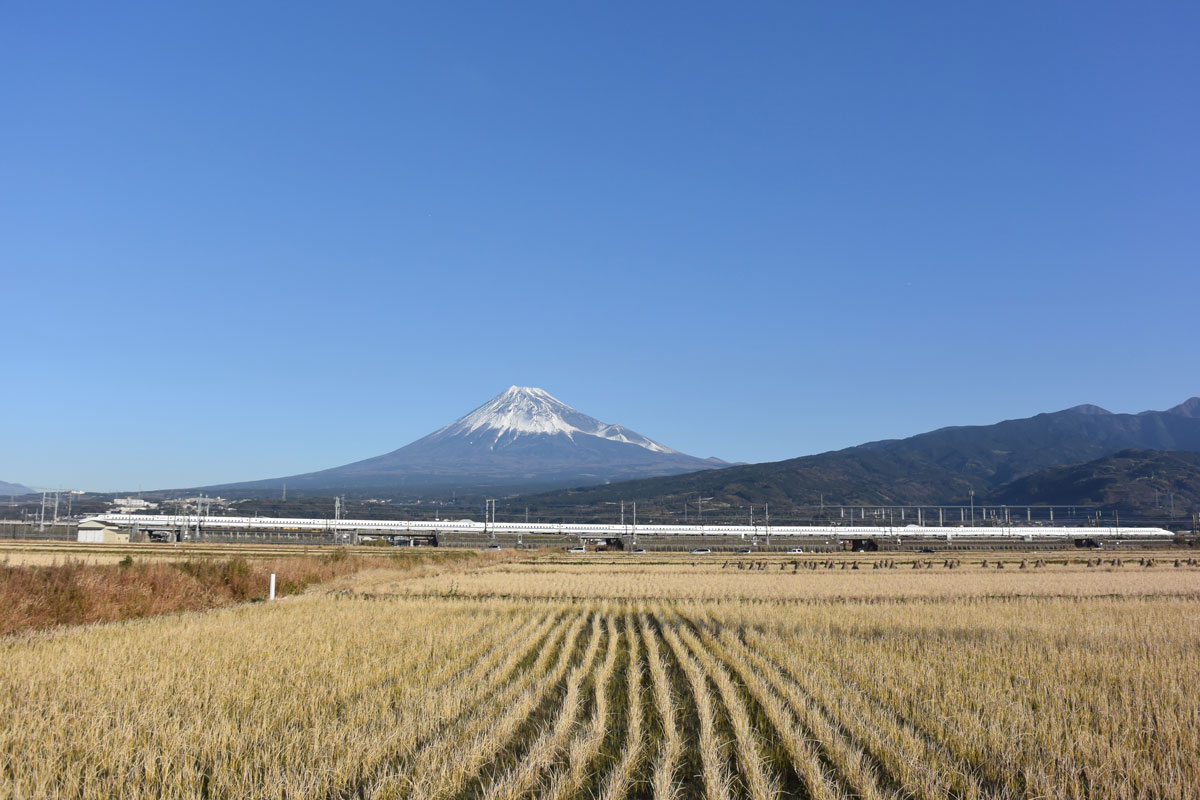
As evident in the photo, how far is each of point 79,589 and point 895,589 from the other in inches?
1066

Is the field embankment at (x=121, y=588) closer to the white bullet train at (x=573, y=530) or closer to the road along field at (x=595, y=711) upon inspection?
the road along field at (x=595, y=711)

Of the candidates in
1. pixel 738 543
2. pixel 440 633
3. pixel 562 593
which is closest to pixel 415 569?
pixel 562 593

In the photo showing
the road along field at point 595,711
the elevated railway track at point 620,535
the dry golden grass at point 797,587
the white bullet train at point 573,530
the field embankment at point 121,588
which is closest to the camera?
the road along field at point 595,711

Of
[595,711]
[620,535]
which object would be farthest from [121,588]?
[620,535]

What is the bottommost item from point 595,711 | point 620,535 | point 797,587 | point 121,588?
point 620,535

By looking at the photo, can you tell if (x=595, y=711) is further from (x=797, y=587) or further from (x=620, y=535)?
(x=620, y=535)

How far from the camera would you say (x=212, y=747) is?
307 inches

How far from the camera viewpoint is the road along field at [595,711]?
7.12 meters

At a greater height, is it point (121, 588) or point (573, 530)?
point (121, 588)

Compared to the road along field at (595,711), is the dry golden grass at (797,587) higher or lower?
lower

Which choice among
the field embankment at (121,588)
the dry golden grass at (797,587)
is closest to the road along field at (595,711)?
the field embankment at (121,588)

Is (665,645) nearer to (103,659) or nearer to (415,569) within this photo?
(103,659)

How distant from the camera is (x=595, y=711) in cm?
1012

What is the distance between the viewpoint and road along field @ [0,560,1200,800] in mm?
7117
